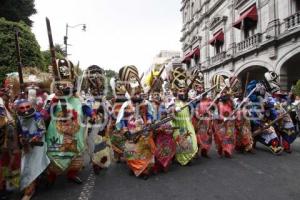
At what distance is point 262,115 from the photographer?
786 cm

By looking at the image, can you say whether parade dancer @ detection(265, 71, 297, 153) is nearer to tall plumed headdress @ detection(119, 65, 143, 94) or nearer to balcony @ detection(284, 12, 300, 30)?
tall plumed headdress @ detection(119, 65, 143, 94)

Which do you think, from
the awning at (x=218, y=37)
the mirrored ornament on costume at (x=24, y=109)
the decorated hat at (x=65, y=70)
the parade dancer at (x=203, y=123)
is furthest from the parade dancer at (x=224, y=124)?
the awning at (x=218, y=37)

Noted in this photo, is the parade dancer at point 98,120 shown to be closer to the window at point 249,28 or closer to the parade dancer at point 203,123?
the parade dancer at point 203,123

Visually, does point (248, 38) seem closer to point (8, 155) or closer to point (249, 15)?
point (249, 15)

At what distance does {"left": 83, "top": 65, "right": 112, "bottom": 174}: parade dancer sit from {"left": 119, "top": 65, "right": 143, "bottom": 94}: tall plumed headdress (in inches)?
19.8

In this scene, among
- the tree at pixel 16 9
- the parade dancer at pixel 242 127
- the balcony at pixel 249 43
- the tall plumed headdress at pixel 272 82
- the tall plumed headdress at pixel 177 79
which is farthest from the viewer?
the tree at pixel 16 9

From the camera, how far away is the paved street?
4.54 meters

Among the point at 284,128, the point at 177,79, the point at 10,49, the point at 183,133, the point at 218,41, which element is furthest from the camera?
the point at 218,41

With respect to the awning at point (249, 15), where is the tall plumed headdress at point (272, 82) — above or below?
below

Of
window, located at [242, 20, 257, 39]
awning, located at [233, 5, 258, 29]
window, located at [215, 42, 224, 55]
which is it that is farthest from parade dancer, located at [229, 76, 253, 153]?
window, located at [215, 42, 224, 55]

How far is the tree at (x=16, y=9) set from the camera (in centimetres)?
1762

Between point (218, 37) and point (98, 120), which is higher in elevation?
point (218, 37)

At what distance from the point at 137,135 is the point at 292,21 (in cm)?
1200

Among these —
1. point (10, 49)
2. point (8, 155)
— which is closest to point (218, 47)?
point (10, 49)
